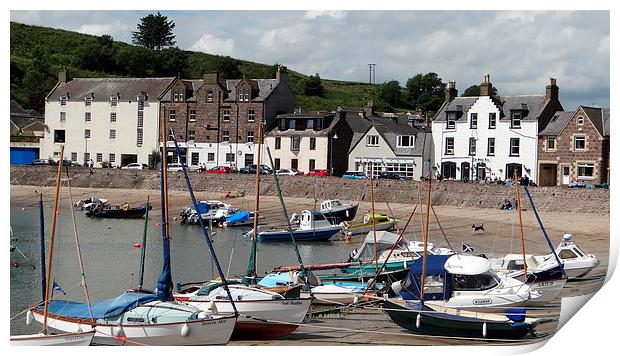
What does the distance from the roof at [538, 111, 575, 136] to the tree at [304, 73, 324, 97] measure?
1771 centimetres

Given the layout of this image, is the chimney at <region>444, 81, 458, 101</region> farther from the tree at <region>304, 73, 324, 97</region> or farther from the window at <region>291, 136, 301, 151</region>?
the tree at <region>304, 73, 324, 97</region>

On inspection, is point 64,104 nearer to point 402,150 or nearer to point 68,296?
point 68,296

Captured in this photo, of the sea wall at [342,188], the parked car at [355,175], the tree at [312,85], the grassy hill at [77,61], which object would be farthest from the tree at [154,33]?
the tree at [312,85]

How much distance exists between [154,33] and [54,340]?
15771mm

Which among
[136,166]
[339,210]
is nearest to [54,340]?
[339,210]

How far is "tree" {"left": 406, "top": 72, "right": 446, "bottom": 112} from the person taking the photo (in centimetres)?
4619

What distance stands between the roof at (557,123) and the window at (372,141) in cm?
609

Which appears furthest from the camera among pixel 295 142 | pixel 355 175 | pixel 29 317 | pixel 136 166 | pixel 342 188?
pixel 295 142

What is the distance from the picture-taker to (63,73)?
22.8m

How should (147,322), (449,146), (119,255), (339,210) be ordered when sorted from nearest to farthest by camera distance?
(147,322) → (119,255) → (339,210) → (449,146)

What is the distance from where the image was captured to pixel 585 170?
28.2m

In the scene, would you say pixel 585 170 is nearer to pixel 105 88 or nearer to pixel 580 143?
pixel 580 143

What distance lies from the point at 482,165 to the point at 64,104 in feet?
54.1

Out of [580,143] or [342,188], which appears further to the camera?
[342,188]
